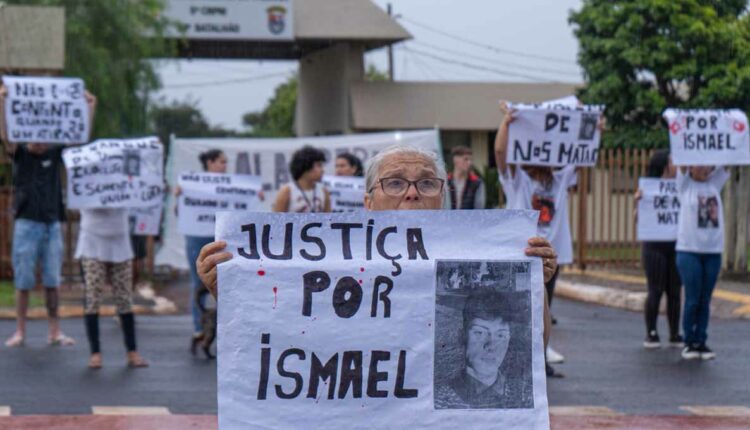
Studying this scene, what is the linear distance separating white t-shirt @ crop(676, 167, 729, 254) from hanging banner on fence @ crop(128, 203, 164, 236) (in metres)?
6.69

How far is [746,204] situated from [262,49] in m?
26.1

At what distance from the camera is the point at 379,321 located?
3.62 meters

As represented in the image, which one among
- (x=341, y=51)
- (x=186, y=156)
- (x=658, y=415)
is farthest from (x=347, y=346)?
(x=341, y=51)

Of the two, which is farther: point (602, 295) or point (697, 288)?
point (602, 295)

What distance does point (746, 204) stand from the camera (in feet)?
63.3

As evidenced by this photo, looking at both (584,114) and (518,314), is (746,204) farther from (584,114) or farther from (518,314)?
(518,314)

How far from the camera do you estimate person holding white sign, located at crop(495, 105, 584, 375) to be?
9.39m

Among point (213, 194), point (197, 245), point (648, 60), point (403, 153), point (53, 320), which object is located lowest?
point (53, 320)

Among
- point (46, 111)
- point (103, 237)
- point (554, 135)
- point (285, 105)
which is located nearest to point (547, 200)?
point (554, 135)

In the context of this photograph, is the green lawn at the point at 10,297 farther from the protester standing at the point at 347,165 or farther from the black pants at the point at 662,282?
the black pants at the point at 662,282

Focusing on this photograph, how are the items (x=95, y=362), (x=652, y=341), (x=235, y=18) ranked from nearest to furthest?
(x=95, y=362) → (x=652, y=341) → (x=235, y=18)

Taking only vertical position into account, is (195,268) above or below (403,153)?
below

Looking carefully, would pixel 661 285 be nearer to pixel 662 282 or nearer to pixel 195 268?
pixel 662 282

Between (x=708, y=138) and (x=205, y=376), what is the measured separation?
439cm
